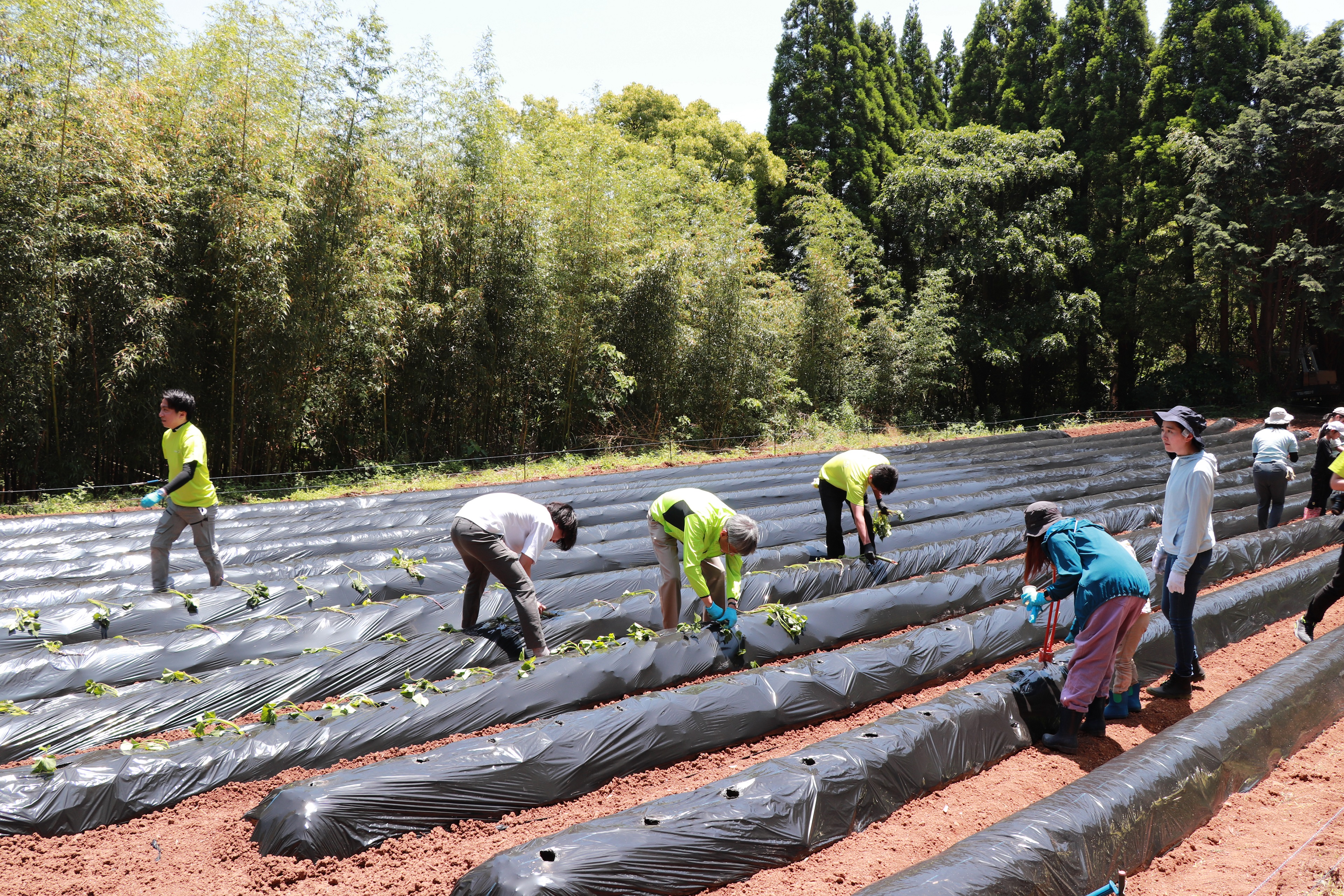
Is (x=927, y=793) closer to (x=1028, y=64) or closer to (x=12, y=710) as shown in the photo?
(x=12, y=710)

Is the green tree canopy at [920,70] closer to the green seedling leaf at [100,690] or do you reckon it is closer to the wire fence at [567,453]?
the wire fence at [567,453]

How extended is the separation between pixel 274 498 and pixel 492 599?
6.36 m

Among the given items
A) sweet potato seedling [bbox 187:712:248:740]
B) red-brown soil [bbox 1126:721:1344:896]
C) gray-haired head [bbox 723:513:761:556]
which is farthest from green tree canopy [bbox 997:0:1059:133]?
sweet potato seedling [bbox 187:712:248:740]

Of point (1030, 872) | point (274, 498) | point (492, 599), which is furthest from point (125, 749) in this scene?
point (274, 498)

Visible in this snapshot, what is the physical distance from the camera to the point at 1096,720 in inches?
141

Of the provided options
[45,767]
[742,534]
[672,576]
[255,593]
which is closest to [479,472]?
[255,593]

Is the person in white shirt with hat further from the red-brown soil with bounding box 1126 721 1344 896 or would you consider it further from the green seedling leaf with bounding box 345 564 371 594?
the green seedling leaf with bounding box 345 564 371 594

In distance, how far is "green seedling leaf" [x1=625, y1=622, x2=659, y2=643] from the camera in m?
4.07

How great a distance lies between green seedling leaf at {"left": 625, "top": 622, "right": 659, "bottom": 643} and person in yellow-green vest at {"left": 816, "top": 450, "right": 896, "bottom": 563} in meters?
1.90

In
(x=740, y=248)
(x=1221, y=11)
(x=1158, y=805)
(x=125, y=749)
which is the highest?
(x=1221, y=11)

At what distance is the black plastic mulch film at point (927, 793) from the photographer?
2205 mm

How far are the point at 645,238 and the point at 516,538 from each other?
38.0 ft

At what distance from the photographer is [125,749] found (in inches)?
119

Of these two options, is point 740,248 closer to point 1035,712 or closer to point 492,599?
point 492,599
